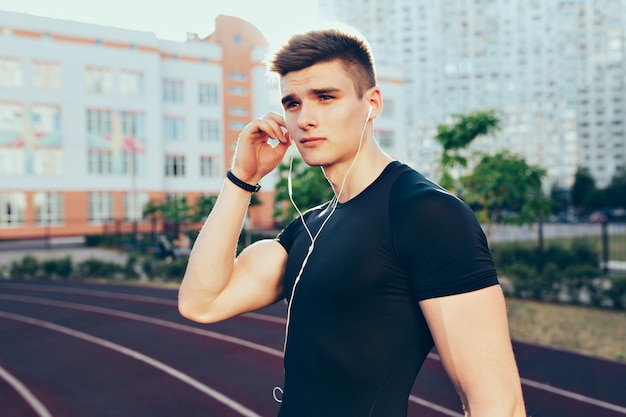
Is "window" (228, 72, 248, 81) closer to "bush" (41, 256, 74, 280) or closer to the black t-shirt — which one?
"bush" (41, 256, 74, 280)

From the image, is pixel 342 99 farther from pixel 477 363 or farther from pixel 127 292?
pixel 127 292

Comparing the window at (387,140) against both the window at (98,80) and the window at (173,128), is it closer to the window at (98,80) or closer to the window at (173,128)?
the window at (173,128)

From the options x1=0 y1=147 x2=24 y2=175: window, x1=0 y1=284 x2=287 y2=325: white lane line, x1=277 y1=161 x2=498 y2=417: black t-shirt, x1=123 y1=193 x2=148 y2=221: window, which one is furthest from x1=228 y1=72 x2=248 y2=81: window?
x1=277 y1=161 x2=498 y2=417: black t-shirt

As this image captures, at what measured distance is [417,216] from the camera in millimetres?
1197

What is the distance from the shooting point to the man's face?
1.45 m

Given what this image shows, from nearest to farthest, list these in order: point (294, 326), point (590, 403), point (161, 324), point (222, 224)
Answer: point (294, 326) < point (222, 224) < point (590, 403) < point (161, 324)

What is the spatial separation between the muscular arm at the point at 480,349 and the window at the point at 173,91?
132ft

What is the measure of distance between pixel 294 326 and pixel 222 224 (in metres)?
0.42

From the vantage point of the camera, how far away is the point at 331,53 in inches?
56.7

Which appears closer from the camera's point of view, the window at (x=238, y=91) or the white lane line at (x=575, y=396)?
the white lane line at (x=575, y=396)

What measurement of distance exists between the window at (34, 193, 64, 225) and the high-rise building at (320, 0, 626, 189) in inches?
2931

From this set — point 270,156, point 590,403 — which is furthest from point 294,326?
point 590,403

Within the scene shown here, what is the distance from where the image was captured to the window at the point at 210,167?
40656mm

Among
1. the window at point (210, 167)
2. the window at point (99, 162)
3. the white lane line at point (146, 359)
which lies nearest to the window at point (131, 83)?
the window at point (99, 162)
